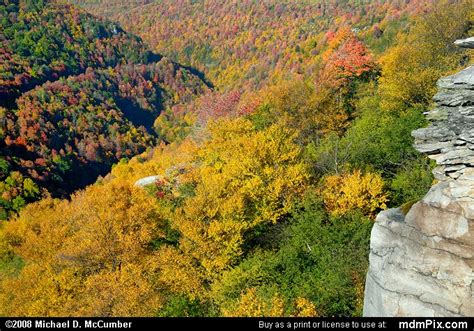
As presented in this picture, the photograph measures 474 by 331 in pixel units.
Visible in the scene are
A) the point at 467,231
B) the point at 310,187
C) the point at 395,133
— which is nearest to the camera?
the point at 467,231

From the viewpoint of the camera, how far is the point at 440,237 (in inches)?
739

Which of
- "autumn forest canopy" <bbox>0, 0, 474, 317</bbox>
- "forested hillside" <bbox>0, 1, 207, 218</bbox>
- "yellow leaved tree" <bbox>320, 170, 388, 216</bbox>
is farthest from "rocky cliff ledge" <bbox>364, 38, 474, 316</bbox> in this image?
"forested hillside" <bbox>0, 1, 207, 218</bbox>

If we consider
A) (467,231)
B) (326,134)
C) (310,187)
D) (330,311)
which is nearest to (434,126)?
(467,231)

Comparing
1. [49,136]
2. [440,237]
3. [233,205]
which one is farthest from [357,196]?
[49,136]

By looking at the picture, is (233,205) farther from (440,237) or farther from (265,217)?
(440,237)

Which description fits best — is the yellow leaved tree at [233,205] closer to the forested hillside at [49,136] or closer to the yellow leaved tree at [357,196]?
the yellow leaved tree at [357,196]

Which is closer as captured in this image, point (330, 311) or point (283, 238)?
point (330, 311)

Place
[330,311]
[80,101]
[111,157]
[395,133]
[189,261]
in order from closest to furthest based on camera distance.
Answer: [330,311] → [189,261] → [395,133] → [111,157] → [80,101]

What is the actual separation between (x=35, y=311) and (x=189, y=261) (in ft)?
38.3

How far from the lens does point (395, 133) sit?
4072 centimetres
